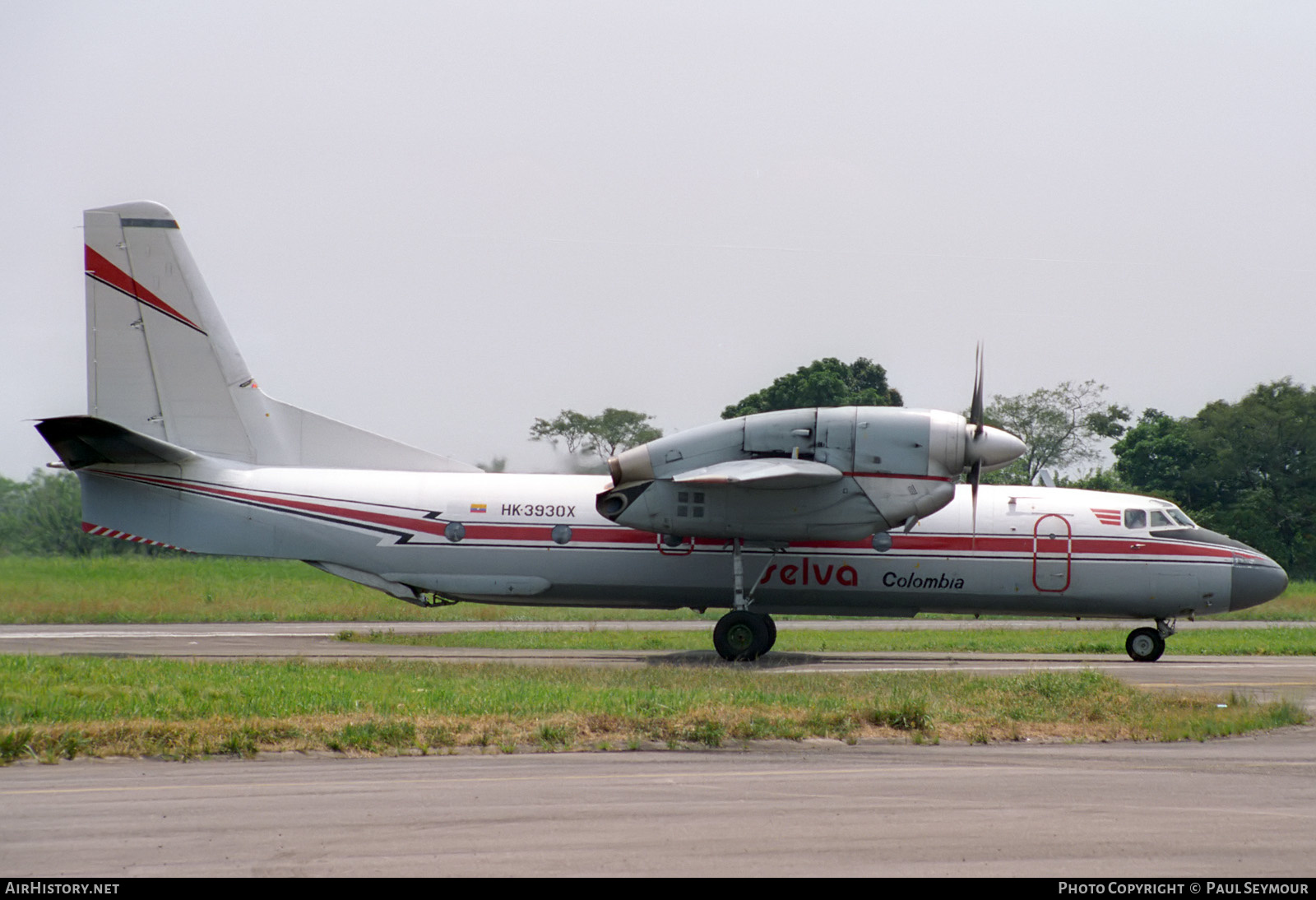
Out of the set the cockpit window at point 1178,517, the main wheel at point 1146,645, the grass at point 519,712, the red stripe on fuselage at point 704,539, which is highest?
the cockpit window at point 1178,517

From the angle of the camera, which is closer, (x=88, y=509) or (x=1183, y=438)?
(x=88, y=509)

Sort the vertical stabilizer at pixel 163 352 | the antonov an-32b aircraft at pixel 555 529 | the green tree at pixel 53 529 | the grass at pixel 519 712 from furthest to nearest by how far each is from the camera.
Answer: the green tree at pixel 53 529, the vertical stabilizer at pixel 163 352, the antonov an-32b aircraft at pixel 555 529, the grass at pixel 519 712

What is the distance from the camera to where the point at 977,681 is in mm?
16281

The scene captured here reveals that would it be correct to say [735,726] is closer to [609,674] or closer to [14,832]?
[609,674]

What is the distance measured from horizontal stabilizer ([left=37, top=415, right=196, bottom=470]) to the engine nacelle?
27.2 ft

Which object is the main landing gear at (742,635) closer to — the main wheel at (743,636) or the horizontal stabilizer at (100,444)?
the main wheel at (743,636)

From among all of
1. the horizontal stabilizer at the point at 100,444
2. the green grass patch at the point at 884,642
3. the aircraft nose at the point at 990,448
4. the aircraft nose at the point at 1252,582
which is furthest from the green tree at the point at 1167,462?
the horizontal stabilizer at the point at 100,444

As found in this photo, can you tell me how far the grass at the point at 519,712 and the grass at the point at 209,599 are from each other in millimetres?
16371

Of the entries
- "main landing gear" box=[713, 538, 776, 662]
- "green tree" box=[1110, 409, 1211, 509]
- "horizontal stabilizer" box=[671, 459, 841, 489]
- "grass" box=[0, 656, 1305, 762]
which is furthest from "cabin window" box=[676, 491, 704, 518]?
"green tree" box=[1110, 409, 1211, 509]

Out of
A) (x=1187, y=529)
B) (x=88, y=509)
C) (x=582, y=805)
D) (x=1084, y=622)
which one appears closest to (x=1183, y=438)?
(x=1084, y=622)

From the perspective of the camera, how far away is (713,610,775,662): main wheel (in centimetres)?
1980

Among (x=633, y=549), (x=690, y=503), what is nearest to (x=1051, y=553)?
(x=690, y=503)

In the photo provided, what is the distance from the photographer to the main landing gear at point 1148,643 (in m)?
21.2

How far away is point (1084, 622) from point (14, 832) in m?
33.9
